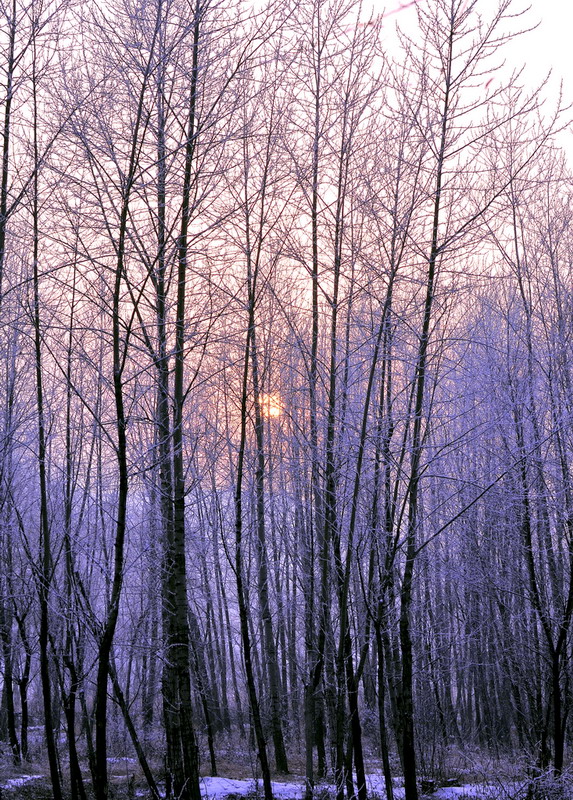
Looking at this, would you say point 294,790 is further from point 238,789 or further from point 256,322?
point 256,322

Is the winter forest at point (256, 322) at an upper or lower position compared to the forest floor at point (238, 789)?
upper

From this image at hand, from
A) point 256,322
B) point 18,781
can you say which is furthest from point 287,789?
point 256,322

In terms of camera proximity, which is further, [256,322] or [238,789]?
[238,789]

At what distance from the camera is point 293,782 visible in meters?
10.1

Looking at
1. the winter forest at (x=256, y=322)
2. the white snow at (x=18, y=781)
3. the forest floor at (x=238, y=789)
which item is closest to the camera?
the winter forest at (x=256, y=322)

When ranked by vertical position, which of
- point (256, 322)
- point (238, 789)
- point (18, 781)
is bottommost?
point (238, 789)

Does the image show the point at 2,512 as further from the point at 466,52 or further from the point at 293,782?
the point at 466,52

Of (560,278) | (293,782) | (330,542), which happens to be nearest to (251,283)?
(330,542)

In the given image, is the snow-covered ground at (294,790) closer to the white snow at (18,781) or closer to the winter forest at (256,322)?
the winter forest at (256,322)

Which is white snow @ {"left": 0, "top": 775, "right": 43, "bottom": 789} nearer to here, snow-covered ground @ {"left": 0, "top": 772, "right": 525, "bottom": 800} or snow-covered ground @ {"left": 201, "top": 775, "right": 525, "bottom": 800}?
snow-covered ground @ {"left": 0, "top": 772, "right": 525, "bottom": 800}

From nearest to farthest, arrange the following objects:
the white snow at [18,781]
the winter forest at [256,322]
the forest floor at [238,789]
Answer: the winter forest at [256,322] → the forest floor at [238,789] → the white snow at [18,781]

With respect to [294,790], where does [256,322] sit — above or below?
above

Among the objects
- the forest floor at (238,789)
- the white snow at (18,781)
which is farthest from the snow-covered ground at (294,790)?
the white snow at (18,781)

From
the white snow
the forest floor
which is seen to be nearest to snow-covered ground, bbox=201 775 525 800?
the forest floor
